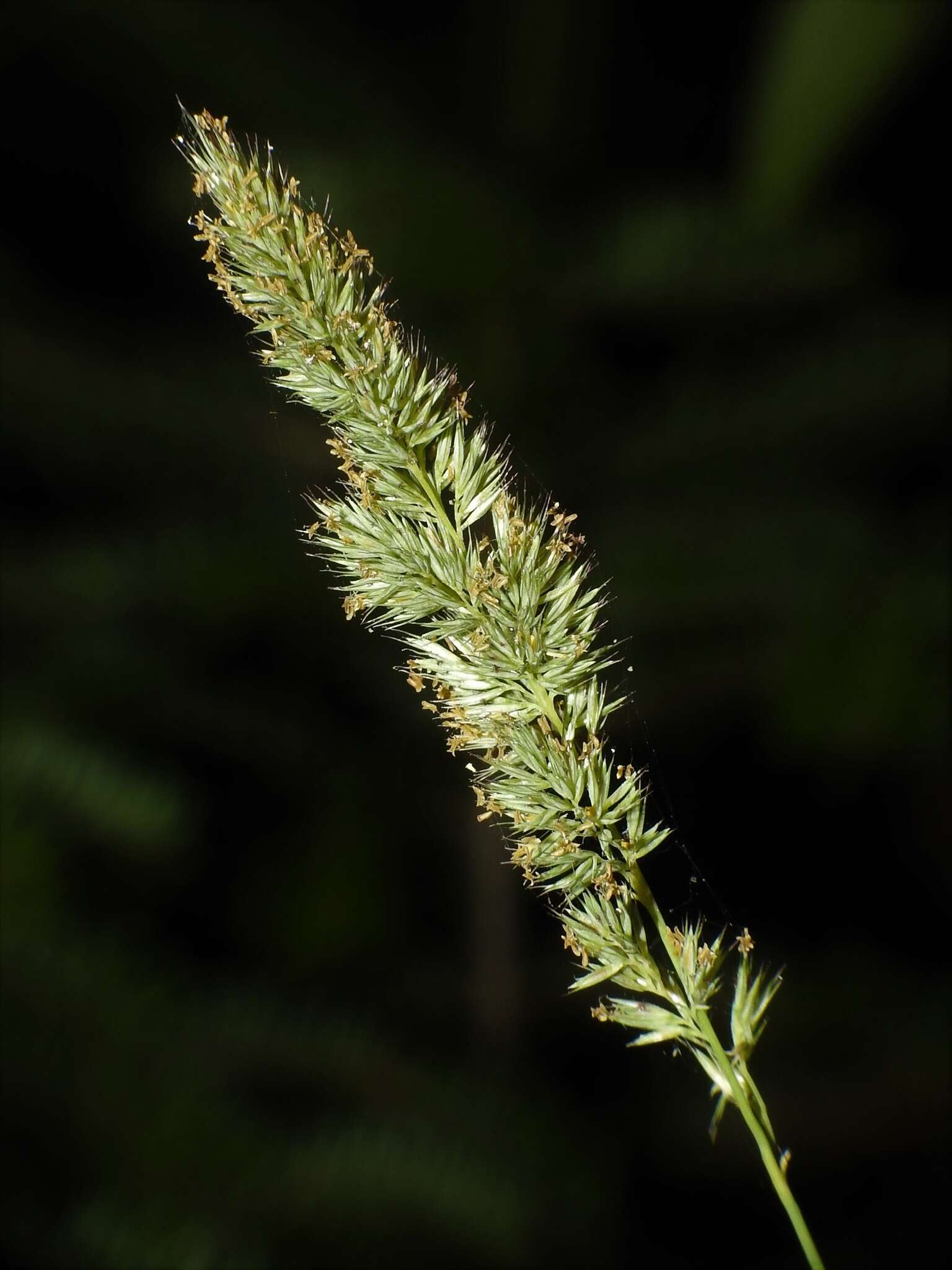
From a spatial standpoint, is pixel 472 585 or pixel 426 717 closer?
pixel 472 585

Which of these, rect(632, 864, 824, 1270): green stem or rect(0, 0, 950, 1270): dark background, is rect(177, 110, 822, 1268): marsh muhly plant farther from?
rect(0, 0, 950, 1270): dark background

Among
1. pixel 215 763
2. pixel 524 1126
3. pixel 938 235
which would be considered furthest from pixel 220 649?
pixel 938 235

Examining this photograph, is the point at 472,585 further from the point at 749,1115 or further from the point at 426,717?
the point at 426,717

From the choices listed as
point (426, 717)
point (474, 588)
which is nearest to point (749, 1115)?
point (474, 588)

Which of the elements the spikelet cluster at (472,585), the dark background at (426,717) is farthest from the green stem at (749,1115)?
the dark background at (426,717)

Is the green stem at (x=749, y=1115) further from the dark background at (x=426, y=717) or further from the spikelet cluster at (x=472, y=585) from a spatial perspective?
the dark background at (x=426, y=717)

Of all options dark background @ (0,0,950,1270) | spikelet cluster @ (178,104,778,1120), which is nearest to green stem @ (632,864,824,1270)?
spikelet cluster @ (178,104,778,1120)

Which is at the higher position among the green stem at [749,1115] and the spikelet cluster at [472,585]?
the spikelet cluster at [472,585]
